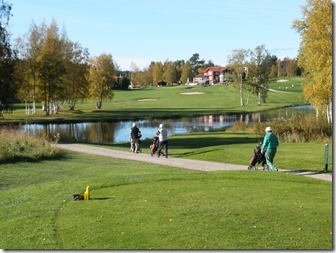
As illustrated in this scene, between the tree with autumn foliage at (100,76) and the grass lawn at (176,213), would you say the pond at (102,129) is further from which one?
the grass lawn at (176,213)

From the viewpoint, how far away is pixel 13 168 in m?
21.5

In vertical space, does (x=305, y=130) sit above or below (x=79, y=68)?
below

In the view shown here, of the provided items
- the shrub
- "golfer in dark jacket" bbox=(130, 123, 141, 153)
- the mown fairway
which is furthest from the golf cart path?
the mown fairway

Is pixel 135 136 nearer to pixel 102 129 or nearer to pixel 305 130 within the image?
pixel 305 130

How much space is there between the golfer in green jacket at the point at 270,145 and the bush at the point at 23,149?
1230 centimetres

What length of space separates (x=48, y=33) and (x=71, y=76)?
23.4 ft

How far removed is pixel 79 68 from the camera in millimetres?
72562

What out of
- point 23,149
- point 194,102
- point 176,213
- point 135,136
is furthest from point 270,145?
point 194,102

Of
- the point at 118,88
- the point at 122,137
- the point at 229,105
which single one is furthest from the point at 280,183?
the point at 118,88

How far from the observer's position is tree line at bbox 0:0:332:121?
33.9 metres

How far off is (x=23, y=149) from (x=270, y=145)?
13.9 meters

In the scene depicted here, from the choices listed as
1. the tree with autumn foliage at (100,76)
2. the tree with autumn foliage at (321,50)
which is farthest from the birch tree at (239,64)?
the tree with autumn foliage at (321,50)

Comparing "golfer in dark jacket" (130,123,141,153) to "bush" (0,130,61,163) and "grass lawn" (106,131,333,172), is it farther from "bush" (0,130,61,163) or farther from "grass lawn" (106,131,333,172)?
"bush" (0,130,61,163)

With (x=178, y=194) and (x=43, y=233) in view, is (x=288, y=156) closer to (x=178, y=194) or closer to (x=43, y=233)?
(x=178, y=194)
